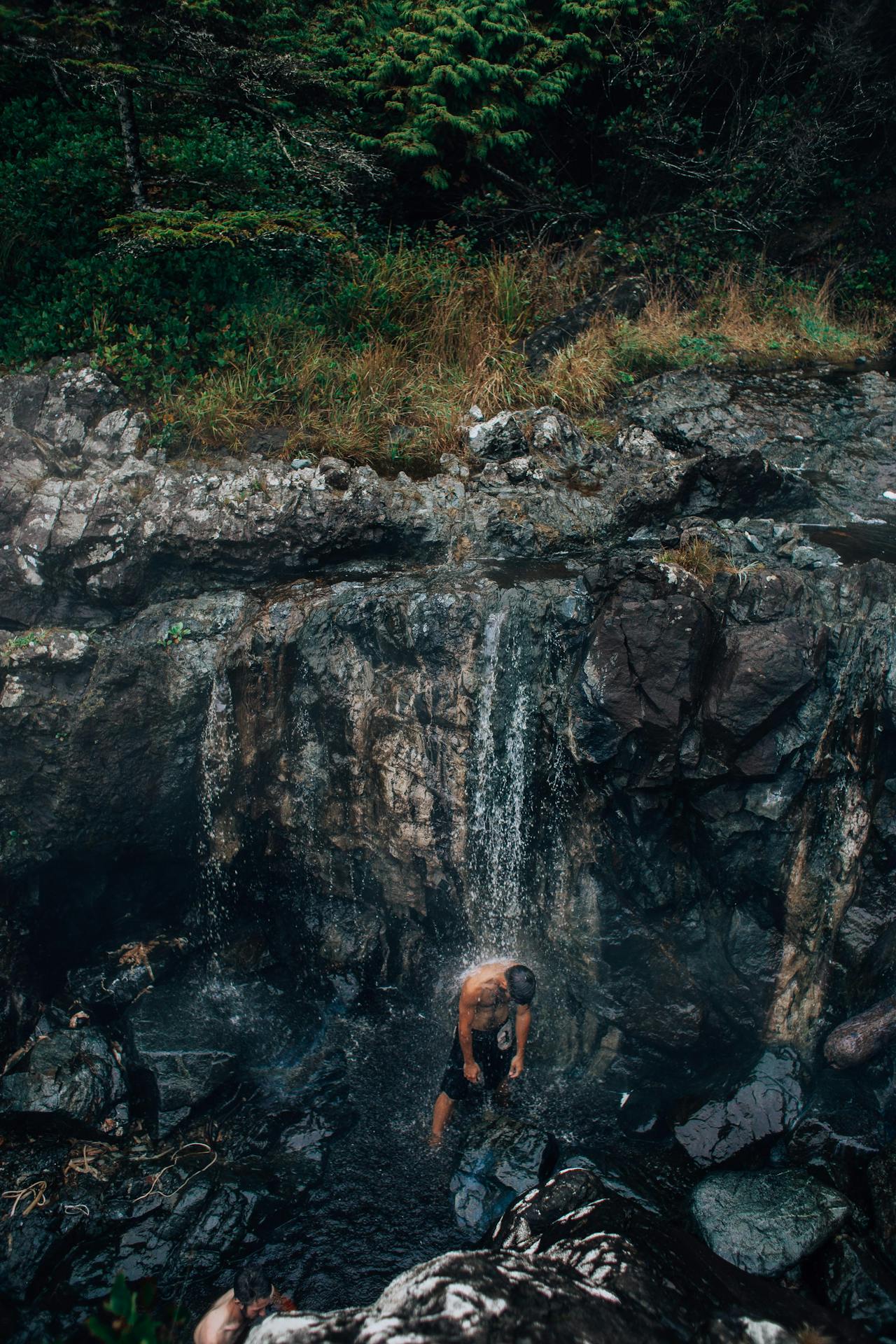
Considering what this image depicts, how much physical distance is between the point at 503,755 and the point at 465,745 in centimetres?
26

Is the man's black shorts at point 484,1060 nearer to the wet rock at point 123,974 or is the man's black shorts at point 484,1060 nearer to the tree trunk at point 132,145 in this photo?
the wet rock at point 123,974

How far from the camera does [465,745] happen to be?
207 inches

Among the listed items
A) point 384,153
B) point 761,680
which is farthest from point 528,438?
point 384,153

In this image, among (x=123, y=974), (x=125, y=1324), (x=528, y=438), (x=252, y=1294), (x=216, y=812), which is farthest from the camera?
(x=528, y=438)

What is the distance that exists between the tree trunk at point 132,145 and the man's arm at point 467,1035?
6683 millimetres

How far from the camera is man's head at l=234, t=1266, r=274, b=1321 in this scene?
3533mm

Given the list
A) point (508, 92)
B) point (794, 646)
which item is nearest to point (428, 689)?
point (794, 646)

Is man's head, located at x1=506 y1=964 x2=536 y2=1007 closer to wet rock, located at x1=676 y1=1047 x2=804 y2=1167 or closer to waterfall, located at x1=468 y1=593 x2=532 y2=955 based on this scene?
waterfall, located at x1=468 y1=593 x2=532 y2=955

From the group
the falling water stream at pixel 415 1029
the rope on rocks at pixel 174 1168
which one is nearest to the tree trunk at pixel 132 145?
the falling water stream at pixel 415 1029

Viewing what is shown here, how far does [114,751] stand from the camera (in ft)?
18.6

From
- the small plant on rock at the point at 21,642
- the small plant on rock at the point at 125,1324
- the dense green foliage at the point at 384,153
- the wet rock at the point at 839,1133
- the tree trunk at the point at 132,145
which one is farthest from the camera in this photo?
the dense green foliage at the point at 384,153

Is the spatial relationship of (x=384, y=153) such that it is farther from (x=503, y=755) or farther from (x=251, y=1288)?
(x=251, y=1288)

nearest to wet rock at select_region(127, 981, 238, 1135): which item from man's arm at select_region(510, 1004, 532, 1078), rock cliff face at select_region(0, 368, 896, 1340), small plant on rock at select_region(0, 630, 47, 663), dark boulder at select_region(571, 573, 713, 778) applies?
rock cliff face at select_region(0, 368, 896, 1340)

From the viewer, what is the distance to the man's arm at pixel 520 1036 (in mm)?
4871
